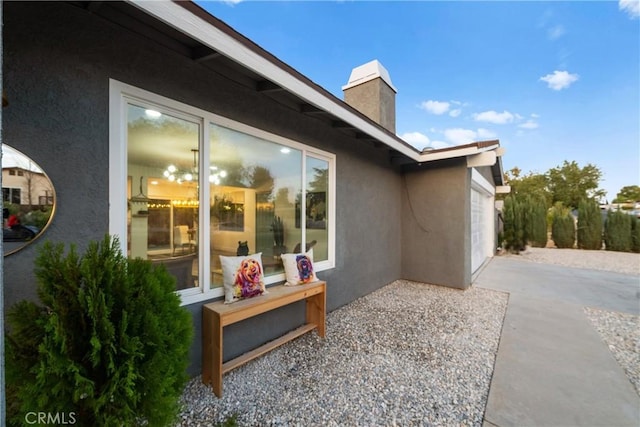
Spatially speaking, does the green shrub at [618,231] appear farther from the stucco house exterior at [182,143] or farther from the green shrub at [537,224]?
the stucco house exterior at [182,143]

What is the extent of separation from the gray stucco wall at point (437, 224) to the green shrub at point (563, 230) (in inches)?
451

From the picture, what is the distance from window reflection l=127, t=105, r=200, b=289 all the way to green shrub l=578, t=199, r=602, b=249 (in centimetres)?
1805

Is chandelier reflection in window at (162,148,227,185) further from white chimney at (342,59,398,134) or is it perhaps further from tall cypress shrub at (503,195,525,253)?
tall cypress shrub at (503,195,525,253)

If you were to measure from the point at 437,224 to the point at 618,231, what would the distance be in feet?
42.5

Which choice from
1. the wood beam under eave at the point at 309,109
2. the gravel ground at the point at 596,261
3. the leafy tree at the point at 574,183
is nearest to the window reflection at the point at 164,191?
the wood beam under eave at the point at 309,109

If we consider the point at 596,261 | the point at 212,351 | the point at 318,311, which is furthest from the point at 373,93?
the point at 596,261

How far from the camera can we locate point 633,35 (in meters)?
7.64

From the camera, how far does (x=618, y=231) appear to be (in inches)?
482

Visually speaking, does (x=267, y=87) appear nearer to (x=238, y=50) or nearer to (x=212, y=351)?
(x=238, y=50)

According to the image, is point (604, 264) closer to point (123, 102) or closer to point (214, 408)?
point (214, 408)

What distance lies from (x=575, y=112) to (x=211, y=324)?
17243 millimetres

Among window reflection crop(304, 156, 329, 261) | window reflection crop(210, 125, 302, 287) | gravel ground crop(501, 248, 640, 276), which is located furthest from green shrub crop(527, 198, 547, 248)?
window reflection crop(210, 125, 302, 287)

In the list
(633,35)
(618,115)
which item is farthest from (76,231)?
(618,115)

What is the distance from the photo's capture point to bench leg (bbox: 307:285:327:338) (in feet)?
11.9
